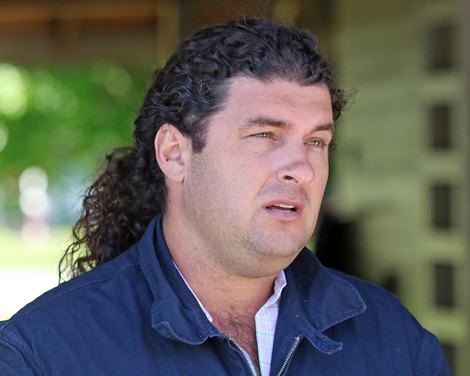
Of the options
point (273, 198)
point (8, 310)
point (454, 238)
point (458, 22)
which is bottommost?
point (8, 310)

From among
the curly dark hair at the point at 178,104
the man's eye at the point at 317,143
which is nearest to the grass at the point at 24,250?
the curly dark hair at the point at 178,104

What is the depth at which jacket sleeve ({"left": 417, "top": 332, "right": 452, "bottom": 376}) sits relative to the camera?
205cm

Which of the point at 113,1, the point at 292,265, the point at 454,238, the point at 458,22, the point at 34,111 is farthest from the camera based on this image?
the point at 34,111

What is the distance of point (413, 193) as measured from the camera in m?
5.18

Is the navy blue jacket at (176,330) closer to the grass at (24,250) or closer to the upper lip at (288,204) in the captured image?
the upper lip at (288,204)

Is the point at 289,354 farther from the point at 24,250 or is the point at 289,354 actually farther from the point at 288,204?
the point at 24,250

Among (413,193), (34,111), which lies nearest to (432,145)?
(413,193)

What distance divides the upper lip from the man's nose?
4 centimetres

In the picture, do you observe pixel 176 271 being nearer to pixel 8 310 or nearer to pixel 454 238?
pixel 454 238

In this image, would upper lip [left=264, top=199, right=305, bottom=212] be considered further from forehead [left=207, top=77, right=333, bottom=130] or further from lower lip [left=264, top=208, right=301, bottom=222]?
forehead [left=207, top=77, right=333, bottom=130]

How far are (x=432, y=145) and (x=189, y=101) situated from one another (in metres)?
3.00

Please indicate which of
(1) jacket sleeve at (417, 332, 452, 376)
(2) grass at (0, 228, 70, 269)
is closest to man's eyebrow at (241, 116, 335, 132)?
(1) jacket sleeve at (417, 332, 452, 376)

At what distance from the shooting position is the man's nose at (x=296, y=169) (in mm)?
1852

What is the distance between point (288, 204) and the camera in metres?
1.86
